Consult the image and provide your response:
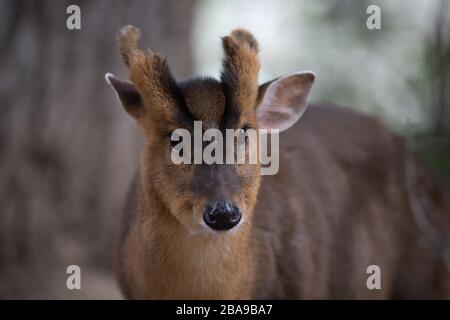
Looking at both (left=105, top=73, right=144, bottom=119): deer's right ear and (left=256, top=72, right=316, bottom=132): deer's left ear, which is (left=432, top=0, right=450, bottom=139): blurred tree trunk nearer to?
(left=256, top=72, right=316, bottom=132): deer's left ear

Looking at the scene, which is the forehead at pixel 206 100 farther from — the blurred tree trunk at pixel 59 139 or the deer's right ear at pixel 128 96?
the blurred tree trunk at pixel 59 139

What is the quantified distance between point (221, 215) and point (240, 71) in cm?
→ 102

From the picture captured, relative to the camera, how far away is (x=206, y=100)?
17.5 feet

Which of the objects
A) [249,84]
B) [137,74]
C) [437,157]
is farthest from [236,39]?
[437,157]

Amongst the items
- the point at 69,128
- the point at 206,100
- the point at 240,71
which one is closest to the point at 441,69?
the point at 240,71

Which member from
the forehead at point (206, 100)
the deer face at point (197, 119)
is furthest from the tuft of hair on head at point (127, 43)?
the forehead at point (206, 100)

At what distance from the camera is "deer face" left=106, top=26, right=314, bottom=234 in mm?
5086

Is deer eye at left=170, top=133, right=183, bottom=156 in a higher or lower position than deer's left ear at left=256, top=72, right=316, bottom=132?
lower

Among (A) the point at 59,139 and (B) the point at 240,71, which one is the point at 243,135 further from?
(A) the point at 59,139

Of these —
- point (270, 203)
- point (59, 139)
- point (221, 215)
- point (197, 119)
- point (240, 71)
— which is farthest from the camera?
point (59, 139)

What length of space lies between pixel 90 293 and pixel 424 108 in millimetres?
3915

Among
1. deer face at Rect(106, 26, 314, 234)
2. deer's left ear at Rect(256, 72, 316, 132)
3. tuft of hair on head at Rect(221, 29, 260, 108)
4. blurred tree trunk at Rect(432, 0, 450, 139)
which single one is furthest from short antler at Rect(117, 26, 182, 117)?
blurred tree trunk at Rect(432, 0, 450, 139)

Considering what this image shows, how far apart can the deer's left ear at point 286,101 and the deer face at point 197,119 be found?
10 cm
